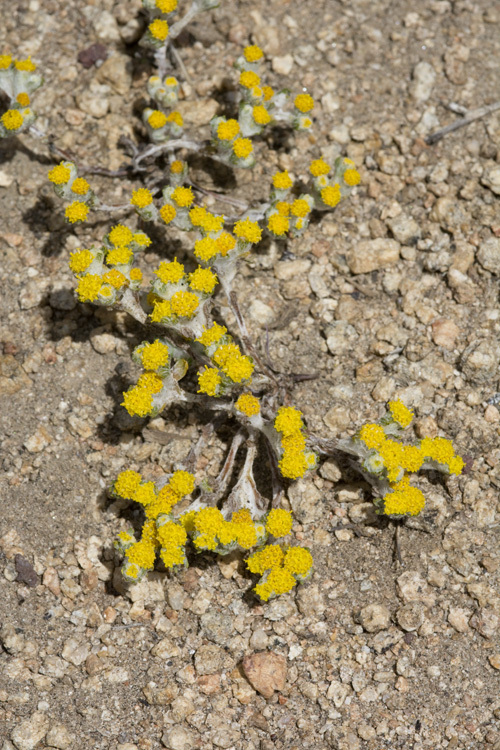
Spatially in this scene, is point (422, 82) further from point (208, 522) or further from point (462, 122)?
point (208, 522)

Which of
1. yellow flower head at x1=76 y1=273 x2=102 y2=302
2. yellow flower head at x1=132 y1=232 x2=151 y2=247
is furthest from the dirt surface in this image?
yellow flower head at x1=76 y1=273 x2=102 y2=302

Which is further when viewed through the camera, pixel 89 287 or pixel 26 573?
pixel 26 573

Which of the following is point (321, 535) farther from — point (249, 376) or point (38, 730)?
point (38, 730)

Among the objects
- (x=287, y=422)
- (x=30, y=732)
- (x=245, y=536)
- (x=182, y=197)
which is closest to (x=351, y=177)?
(x=182, y=197)

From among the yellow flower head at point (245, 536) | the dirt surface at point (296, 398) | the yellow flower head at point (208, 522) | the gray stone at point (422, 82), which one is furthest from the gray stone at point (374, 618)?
the gray stone at point (422, 82)

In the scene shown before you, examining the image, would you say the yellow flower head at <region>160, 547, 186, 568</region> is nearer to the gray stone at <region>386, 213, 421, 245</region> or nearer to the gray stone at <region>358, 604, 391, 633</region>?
the gray stone at <region>358, 604, 391, 633</region>

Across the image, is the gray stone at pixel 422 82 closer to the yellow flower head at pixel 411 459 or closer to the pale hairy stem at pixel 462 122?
the pale hairy stem at pixel 462 122
